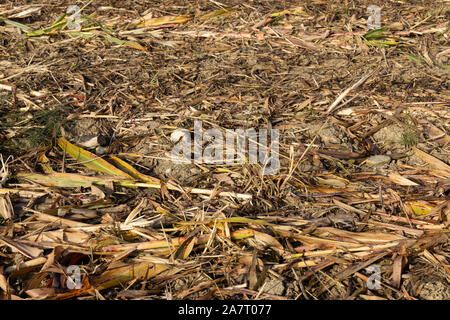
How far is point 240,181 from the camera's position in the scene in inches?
104

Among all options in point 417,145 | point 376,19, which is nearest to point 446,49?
point 376,19

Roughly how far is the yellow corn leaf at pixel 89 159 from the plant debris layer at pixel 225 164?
11 millimetres

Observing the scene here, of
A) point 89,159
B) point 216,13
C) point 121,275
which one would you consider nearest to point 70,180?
point 89,159

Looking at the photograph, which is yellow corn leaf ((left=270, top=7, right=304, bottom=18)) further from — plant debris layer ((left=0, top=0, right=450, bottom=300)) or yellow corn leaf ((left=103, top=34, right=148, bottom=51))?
yellow corn leaf ((left=103, top=34, right=148, bottom=51))

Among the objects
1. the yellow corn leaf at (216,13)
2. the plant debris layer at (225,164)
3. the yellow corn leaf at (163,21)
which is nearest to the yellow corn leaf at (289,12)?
the plant debris layer at (225,164)

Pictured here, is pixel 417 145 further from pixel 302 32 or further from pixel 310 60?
pixel 302 32

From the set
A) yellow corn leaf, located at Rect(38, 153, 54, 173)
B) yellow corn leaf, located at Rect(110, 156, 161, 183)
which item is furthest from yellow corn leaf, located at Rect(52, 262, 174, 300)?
yellow corn leaf, located at Rect(38, 153, 54, 173)

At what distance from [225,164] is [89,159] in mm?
827

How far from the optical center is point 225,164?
2.77 metres

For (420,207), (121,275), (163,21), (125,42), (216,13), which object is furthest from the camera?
A: (216,13)

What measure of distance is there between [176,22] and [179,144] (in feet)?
6.27

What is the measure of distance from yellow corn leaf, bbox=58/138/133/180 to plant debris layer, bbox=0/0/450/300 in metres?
0.01

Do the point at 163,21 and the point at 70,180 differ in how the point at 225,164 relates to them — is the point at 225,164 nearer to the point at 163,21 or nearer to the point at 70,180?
the point at 70,180

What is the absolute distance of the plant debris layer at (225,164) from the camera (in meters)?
2.12
